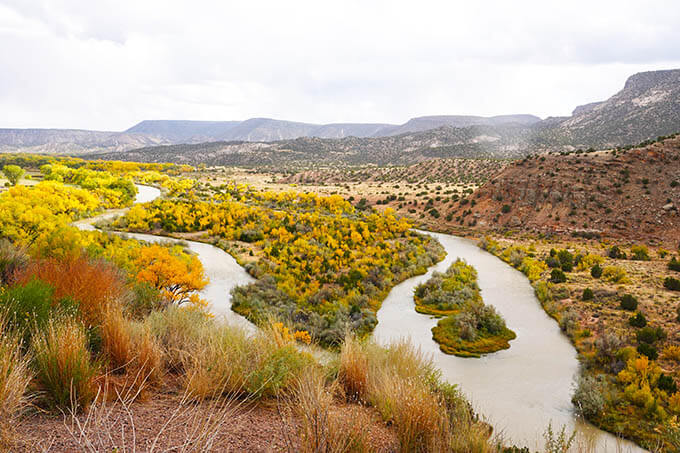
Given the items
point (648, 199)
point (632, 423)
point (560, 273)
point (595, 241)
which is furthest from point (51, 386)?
point (648, 199)

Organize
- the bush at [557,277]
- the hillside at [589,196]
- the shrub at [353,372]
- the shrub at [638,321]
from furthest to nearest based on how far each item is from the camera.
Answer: the hillside at [589,196], the bush at [557,277], the shrub at [638,321], the shrub at [353,372]

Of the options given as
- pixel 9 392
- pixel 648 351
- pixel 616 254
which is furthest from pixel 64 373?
pixel 616 254

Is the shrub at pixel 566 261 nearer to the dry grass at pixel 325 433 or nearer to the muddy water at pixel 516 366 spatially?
the muddy water at pixel 516 366

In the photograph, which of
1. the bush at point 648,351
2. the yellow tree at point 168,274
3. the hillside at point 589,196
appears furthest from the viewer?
the hillside at point 589,196

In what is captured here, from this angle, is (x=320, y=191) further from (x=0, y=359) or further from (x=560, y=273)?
(x=0, y=359)

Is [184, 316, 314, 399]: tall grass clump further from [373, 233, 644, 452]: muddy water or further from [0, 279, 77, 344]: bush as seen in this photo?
[373, 233, 644, 452]: muddy water

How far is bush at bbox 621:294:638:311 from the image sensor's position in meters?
16.8

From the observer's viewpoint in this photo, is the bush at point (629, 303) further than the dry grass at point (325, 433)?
Yes

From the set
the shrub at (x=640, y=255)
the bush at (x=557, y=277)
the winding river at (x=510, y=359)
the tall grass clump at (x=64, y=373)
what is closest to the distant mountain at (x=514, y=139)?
the shrub at (x=640, y=255)

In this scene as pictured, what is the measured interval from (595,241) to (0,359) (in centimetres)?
3882

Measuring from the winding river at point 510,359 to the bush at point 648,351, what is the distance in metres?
2.15

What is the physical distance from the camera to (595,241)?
3206cm

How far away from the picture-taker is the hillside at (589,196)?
110 ft

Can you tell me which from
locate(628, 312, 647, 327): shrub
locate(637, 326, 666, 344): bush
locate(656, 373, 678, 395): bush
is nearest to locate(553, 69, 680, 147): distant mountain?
locate(628, 312, 647, 327): shrub
